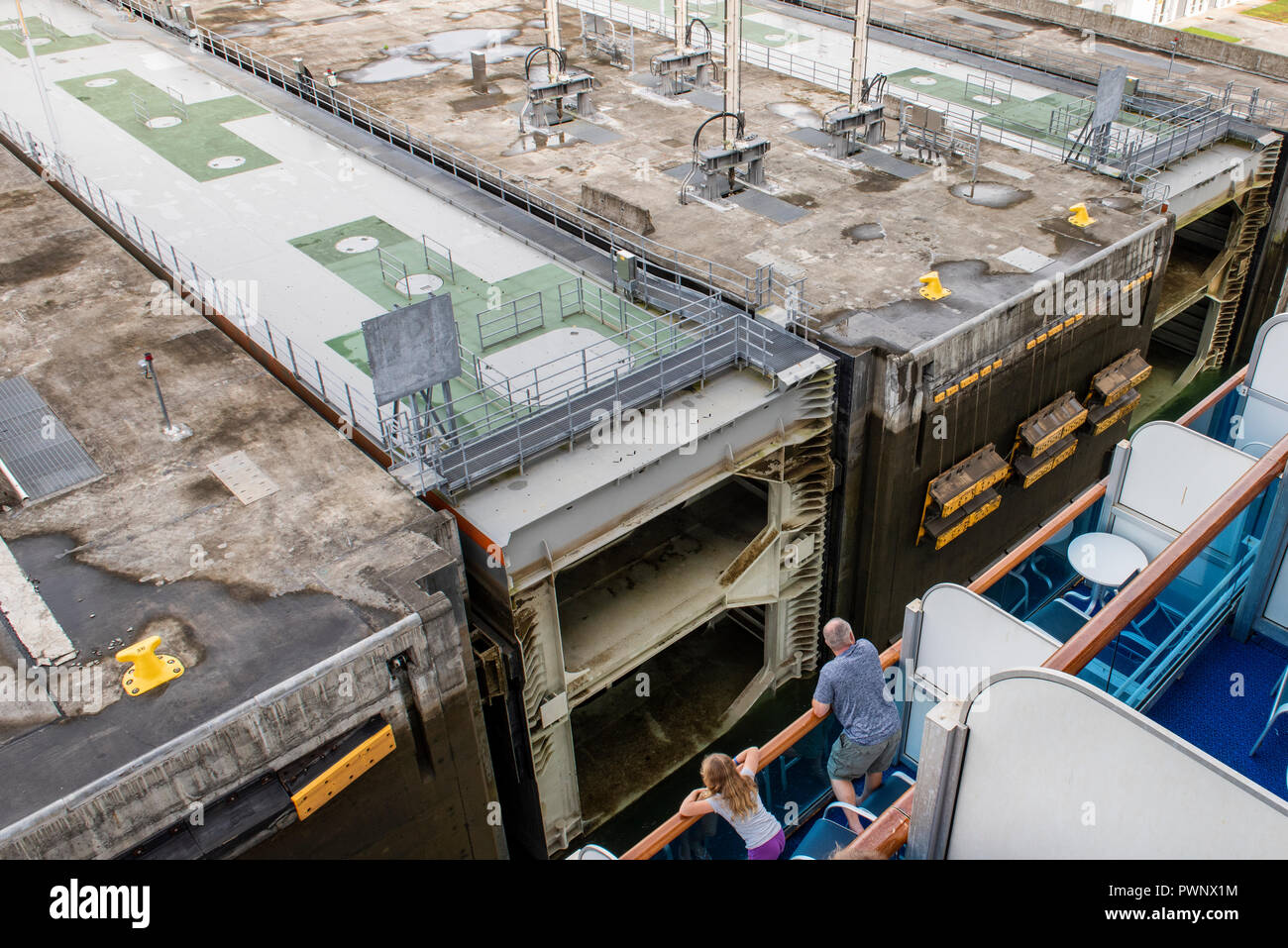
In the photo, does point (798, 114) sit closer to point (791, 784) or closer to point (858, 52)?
point (858, 52)

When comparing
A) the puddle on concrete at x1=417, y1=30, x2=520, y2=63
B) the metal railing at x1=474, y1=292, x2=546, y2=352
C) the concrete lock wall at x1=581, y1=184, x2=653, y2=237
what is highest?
the puddle on concrete at x1=417, y1=30, x2=520, y2=63

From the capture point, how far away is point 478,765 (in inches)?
601

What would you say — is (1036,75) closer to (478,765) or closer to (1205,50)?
(1205,50)

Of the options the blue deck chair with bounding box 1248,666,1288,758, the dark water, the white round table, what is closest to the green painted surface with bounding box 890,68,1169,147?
the white round table

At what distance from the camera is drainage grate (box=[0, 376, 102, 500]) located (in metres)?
15.4

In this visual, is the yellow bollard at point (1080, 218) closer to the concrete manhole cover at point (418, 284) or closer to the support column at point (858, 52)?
the support column at point (858, 52)

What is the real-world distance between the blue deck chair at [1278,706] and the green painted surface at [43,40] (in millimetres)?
40032

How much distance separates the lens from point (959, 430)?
21172mm

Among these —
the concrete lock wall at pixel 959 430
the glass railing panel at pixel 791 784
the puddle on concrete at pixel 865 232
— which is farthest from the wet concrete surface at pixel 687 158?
the glass railing panel at pixel 791 784

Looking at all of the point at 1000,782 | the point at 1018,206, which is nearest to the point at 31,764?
the point at 1000,782

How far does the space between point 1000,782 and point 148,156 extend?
28196mm

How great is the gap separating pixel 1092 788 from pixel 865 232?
18997mm

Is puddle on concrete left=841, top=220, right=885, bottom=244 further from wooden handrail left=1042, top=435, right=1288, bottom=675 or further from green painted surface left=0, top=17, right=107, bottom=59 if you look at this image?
green painted surface left=0, top=17, right=107, bottom=59

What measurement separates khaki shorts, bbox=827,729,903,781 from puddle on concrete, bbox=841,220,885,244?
13.6 m
